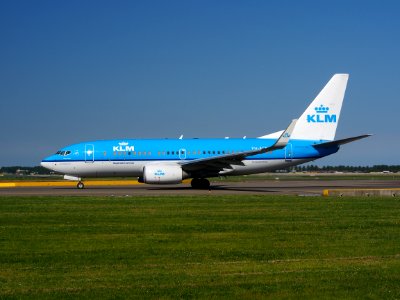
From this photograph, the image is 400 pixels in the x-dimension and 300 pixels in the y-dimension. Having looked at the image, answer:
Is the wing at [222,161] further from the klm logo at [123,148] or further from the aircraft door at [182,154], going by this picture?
the klm logo at [123,148]

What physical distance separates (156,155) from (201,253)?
30.7m

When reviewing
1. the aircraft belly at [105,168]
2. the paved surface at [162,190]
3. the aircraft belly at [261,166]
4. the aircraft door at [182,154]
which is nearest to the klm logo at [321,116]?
the aircraft belly at [261,166]

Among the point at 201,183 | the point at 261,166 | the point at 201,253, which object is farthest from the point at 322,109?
the point at 201,253

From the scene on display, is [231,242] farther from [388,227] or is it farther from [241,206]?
[241,206]

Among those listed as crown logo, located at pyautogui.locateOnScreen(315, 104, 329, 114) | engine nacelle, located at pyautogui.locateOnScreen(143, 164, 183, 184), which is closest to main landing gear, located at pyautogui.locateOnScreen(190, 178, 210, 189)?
engine nacelle, located at pyautogui.locateOnScreen(143, 164, 183, 184)

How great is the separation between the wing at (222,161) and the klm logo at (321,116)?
5524 millimetres

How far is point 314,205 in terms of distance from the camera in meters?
26.3

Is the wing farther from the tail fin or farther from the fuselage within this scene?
the tail fin

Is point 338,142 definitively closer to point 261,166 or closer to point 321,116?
point 321,116

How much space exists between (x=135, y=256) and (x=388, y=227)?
337 inches

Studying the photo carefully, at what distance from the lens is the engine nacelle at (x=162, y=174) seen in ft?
133

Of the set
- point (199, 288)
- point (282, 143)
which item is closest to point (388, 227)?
point (199, 288)

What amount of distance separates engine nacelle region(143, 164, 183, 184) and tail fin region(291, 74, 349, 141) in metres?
10.2

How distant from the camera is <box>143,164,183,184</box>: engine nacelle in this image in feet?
133
